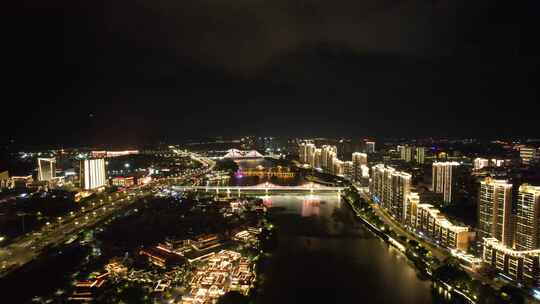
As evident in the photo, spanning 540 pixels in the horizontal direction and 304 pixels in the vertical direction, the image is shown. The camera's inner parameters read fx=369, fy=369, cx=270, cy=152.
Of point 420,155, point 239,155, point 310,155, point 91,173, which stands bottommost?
point 239,155

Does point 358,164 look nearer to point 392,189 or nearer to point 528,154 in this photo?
point 392,189

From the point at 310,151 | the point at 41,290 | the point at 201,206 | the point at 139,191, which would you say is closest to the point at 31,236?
the point at 41,290

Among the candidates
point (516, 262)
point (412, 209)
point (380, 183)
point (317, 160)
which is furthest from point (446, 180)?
point (317, 160)

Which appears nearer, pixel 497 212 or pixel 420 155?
pixel 497 212

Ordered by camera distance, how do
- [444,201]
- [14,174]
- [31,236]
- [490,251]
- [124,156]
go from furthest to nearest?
1. [124,156]
2. [14,174]
3. [444,201]
4. [31,236]
5. [490,251]

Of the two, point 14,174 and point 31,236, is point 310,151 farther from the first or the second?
point 31,236

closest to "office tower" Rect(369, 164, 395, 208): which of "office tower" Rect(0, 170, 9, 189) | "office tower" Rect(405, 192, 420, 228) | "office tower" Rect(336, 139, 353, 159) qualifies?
"office tower" Rect(405, 192, 420, 228)
